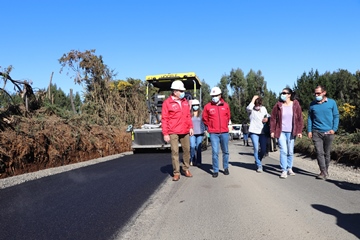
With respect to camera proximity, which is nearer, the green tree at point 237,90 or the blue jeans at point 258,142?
the blue jeans at point 258,142

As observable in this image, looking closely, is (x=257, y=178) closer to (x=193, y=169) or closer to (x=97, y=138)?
(x=193, y=169)

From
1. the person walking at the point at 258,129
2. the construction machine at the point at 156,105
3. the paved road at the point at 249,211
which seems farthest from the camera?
the construction machine at the point at 156,105

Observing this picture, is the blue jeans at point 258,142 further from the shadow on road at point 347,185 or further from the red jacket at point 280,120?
the shadow on road at point 347,185

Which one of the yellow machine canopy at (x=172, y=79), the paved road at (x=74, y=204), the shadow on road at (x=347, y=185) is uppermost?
the yellow machine canopy at (x=172, y=79)

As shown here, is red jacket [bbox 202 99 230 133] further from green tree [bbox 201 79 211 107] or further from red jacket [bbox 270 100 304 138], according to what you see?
green tree [bbox 201 79 211 107]

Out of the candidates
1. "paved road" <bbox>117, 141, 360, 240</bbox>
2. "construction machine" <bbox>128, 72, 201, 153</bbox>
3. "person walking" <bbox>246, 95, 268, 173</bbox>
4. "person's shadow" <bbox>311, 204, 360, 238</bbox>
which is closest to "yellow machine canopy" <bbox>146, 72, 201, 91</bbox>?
"construction machine" <bbox>128, 72, 201, 153</bbox>

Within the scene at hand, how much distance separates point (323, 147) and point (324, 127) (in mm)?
436

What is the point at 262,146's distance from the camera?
7832 millimetres

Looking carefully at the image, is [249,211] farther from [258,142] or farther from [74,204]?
[258,142]

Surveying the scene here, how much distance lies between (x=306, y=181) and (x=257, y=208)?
2.38 m

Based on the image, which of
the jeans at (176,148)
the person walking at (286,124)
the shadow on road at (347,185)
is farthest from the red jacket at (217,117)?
the shadow on road at (347,185)

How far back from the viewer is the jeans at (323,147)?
684 centimetres

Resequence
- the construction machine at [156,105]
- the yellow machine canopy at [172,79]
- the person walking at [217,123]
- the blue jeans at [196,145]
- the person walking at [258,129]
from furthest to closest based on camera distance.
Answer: the yellow machine canopy at [172,79] → the construction machine at [156,105] → the blue jeans at [196,145] → the person walking at [258,129] → the person walking at [217,123]

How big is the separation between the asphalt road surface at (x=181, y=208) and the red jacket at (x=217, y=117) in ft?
3.39
